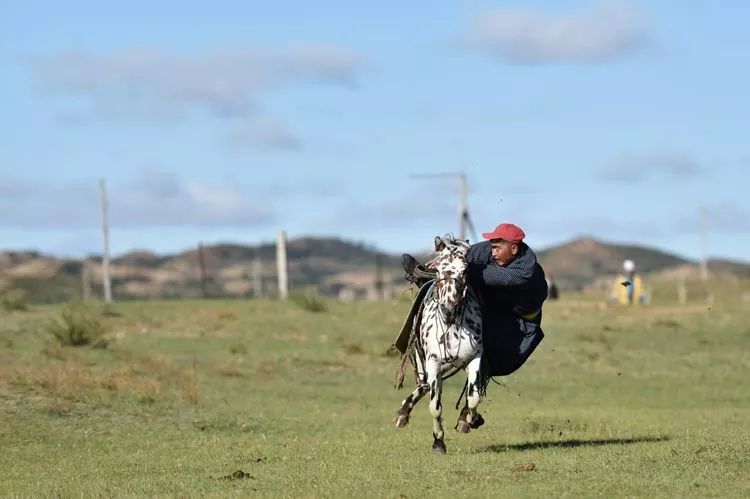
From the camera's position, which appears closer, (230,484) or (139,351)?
(230,484)

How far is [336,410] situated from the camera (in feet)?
75.0

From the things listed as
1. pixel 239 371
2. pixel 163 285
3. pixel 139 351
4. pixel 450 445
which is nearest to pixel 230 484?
pixel 450 445

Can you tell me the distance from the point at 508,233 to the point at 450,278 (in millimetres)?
1016

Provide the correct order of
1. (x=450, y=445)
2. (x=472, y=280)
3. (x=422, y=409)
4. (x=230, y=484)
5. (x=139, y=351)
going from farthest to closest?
1. (x=139, y=351)
2. (x=422, y=409)
3. (x=450, y=445)
4. (x=472, y=280)
5. (x=230, y=484)

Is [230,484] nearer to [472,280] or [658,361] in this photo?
[472,280]

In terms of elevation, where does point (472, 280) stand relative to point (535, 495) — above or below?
above

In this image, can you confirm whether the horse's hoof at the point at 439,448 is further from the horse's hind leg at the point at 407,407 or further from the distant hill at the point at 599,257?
the distant hill at the point at 599,257

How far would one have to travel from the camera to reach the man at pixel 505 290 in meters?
15.0

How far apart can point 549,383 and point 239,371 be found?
5.67m

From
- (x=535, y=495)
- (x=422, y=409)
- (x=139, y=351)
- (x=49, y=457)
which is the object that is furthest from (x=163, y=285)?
(x=535, y=495)

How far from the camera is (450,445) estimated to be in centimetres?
1675

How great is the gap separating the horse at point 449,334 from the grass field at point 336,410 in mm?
539

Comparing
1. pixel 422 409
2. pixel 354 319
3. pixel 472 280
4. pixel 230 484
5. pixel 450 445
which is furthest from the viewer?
pixel 354 319

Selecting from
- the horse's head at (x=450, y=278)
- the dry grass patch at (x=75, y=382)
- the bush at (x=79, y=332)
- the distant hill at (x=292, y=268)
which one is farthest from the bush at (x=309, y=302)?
the distant hill at (x=292, y=268)
